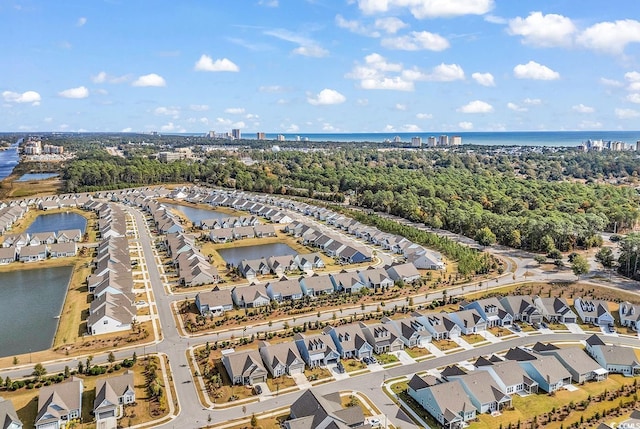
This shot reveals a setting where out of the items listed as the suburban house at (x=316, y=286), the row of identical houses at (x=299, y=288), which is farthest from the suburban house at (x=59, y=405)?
the suburban house at (x=316, y=286)

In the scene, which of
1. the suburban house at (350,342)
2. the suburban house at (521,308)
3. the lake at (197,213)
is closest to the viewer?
the suburban house at (350,342)

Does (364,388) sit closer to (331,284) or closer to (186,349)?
(186,349)

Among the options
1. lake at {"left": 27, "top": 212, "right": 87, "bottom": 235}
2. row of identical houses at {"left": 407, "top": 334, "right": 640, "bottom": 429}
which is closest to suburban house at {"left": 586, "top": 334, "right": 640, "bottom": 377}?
row of identical houses at {"left": 407, "top": 334, "right": 640, "bottom": 429}

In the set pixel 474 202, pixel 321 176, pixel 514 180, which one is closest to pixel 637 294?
pixel 474 202

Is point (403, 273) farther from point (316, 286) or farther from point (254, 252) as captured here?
point (254, 252)

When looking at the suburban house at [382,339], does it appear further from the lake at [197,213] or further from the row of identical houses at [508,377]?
the lake at [197,213]

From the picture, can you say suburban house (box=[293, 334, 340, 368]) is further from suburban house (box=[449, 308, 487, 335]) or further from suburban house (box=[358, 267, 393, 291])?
suburban house (box=[358, 267, 393, 291])
